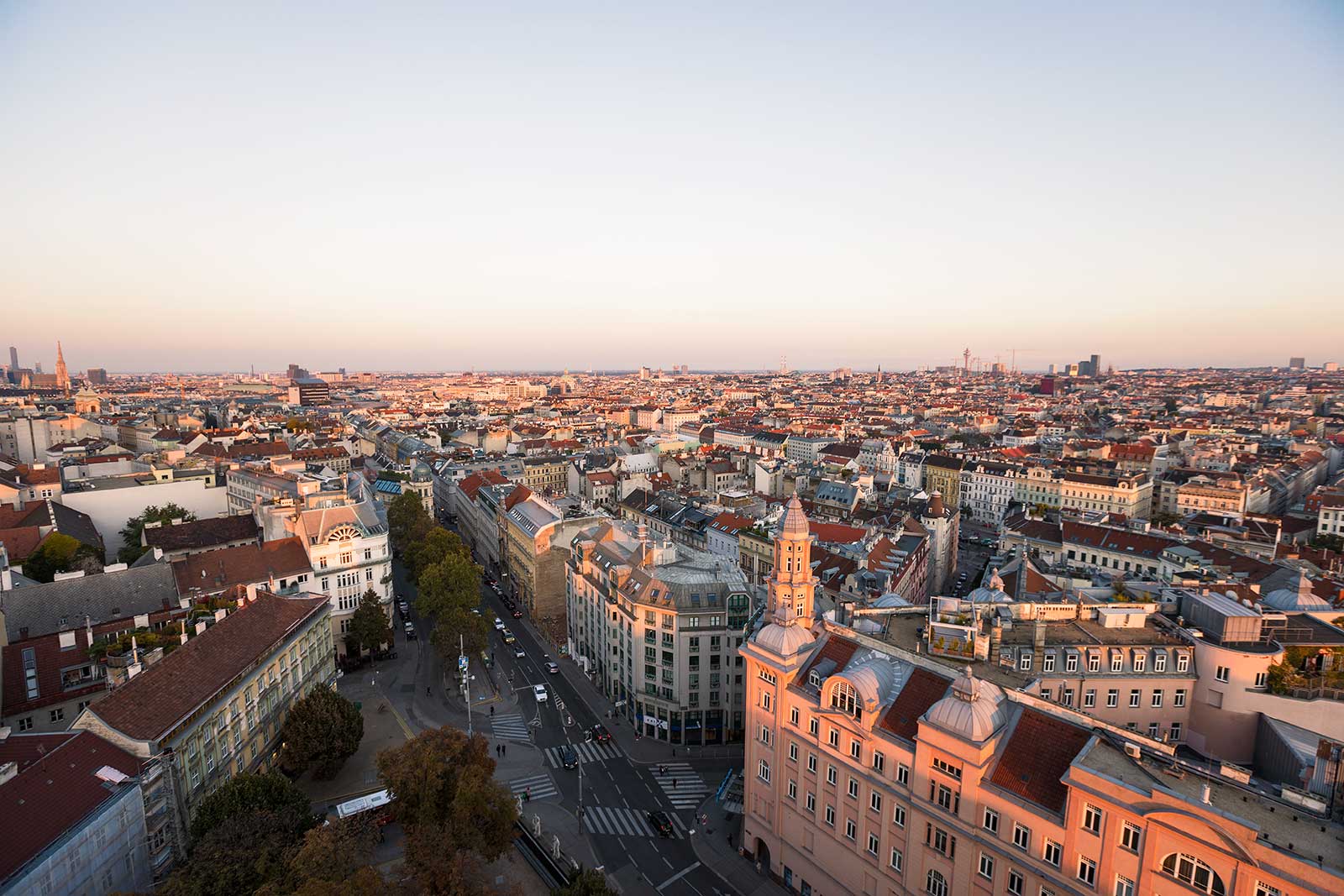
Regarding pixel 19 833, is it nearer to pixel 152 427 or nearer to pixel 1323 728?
pixel 1323 728

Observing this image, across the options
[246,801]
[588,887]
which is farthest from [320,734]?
Result: [588,887]

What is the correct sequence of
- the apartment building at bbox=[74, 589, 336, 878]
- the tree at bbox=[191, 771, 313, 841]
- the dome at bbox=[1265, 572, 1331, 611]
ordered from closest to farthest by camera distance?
the tree at bbox=[191, 771, 313, 841], the apartment building at bbox=[74, 589, 336, 878], the dome at bbox=[1265, 572, 1331, 611]

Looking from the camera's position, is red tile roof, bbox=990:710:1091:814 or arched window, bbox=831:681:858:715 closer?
red tile roof, bbox=990:710:1091:814

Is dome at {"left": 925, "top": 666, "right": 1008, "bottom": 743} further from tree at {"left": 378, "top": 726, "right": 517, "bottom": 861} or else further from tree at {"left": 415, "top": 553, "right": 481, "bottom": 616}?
tree at {"left": 415, "top": 553, "right": 481, "bottom": 616}

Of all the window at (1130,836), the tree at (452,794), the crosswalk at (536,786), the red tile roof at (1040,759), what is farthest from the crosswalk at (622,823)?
the window at (1130,836)

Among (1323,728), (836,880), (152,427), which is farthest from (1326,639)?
(152,427)

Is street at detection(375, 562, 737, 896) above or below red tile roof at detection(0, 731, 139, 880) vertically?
below

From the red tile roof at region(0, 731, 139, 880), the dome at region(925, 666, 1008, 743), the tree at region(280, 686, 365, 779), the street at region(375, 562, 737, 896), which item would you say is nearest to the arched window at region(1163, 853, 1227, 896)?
the dome at region(925, 666, 1008, 743)

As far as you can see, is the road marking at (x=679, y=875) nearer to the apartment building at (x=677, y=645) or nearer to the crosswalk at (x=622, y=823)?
the crosswalk at (x=622, y=823)

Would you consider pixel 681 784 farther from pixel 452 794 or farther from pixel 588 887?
pixel 588 887
